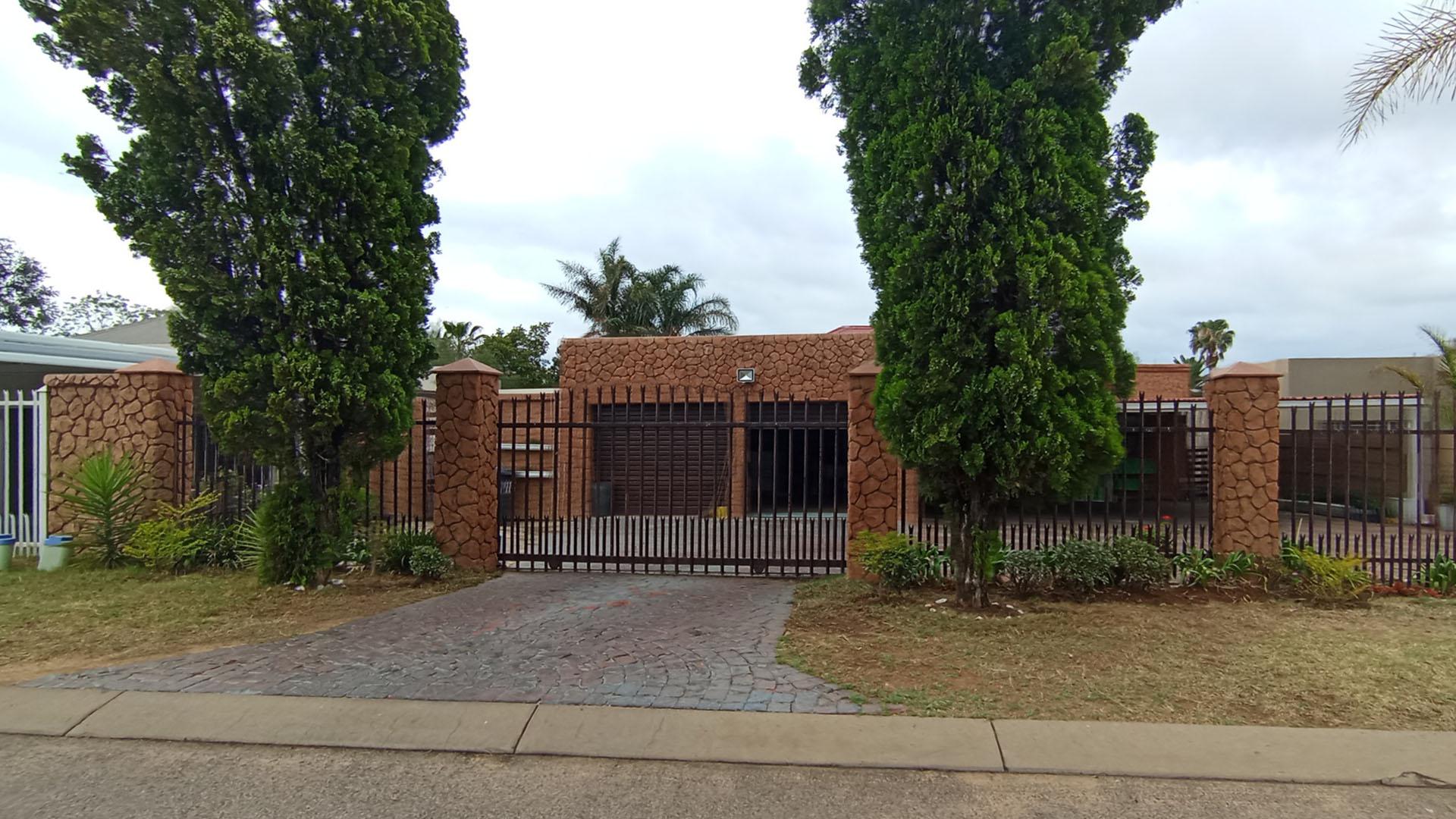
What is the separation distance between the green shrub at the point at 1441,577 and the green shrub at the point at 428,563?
9560mm

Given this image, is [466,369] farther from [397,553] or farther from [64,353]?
[64,353]

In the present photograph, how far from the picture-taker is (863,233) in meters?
7.19

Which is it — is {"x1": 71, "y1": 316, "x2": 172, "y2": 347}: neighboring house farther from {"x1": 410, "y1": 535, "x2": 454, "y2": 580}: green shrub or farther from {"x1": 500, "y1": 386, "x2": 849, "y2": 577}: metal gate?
{"x1": 410, "y1": 535, "x2": 454, "y2": 580}: green shrub

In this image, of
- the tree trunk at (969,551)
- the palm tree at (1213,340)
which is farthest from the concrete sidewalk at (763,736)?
the palm tree at (1213,340)

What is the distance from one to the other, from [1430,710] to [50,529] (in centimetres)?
1287

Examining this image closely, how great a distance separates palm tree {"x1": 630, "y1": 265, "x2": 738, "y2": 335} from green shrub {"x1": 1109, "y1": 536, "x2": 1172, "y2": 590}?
20.2m

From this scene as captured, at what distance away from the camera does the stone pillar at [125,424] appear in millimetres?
9359

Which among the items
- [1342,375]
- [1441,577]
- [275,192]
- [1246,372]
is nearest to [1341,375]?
[1342,375]

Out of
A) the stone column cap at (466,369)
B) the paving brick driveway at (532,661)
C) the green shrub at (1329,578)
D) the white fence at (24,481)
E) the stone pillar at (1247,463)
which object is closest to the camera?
the paving brick driveway at (532,661)

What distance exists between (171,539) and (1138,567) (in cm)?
966

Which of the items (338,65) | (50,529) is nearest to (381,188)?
(338,65)

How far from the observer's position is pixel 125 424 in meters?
9.45

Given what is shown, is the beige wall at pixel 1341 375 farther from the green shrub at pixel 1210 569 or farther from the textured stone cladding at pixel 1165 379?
the green shrub at pixel 1210 569

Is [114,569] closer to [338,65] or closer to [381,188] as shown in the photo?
[381,188]
